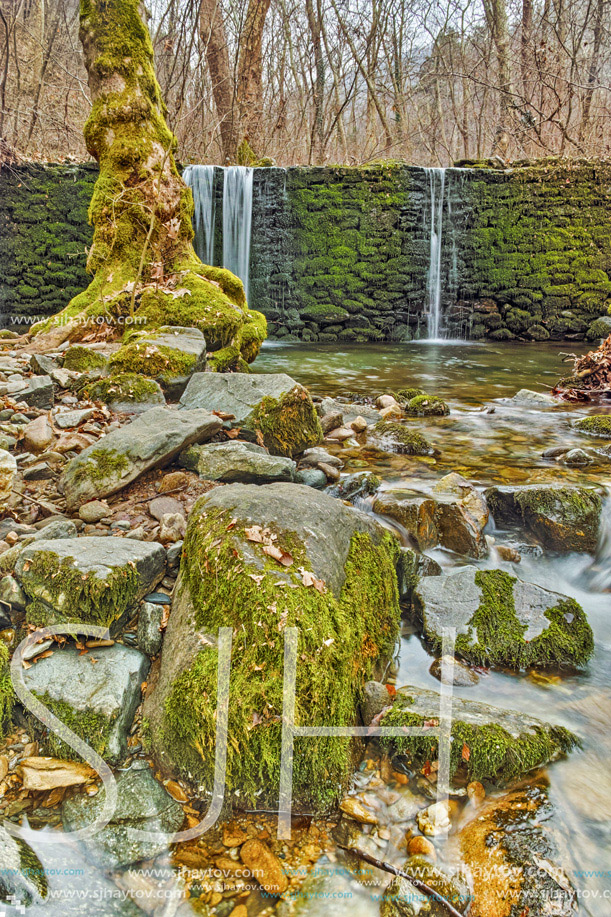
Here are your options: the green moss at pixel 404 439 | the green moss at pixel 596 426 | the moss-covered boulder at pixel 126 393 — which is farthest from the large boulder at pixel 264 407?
the green moss at pixel 596 426

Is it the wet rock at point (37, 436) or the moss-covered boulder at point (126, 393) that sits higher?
the moss-covered boulder at point (126, 393)

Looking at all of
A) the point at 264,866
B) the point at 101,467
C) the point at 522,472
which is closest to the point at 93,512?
the point at 101,467

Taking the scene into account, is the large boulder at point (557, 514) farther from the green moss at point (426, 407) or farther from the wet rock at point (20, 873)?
the wet rock at point (20, 873)

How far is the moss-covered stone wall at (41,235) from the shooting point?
32.0 ft

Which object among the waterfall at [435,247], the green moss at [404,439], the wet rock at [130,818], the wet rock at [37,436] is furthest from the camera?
the waterfall at [435,247]

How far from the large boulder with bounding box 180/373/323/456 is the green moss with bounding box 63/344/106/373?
1.05 meters

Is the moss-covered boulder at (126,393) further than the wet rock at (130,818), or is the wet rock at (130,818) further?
the moss-covered boulder at (126,393)

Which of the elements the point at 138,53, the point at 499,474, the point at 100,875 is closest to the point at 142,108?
the point at 138,53

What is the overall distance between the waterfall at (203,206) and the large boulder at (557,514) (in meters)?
8.46

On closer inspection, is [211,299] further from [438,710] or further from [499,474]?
[438,710]

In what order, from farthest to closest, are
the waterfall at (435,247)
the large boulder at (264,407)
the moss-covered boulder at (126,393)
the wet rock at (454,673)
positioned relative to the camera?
the waterfall at (435,247) → the moss-covered boulder at (126,393) → the large boulder at (264,407) → the wet rock at (454,673)

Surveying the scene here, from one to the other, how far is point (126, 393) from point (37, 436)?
0.92 m

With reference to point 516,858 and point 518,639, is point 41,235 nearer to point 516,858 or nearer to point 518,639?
point 518,639

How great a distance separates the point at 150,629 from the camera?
6.34 feet
